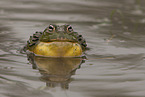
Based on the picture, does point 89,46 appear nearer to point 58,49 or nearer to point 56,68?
point 58,49

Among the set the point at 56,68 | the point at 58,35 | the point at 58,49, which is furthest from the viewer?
the point at 58,49

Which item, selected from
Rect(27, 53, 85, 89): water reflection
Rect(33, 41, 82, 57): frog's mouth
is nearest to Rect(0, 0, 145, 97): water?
Rect(27, 53, 85, 89): water reflection

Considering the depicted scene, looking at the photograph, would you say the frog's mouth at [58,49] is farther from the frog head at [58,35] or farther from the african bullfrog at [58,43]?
the frog head at [58,35]

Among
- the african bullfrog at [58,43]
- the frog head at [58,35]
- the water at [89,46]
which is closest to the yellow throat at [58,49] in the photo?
the african bullfrog at [58,43]

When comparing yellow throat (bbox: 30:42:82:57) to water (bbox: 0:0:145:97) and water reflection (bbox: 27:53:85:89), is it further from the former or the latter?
water (bbox: 0:0:145:97)

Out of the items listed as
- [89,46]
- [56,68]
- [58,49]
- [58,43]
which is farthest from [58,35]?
[89,46]
